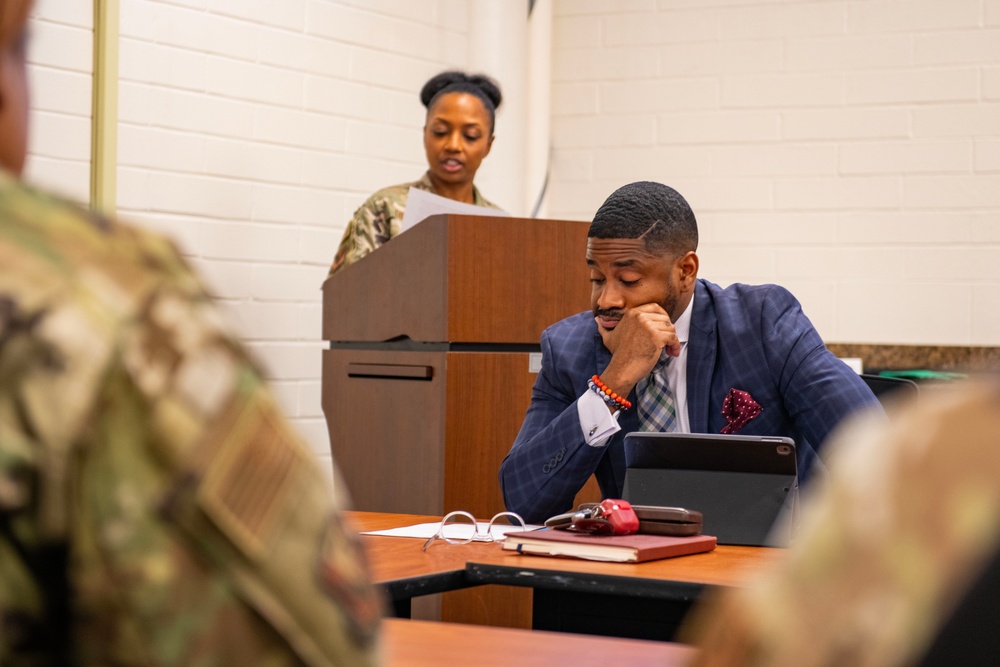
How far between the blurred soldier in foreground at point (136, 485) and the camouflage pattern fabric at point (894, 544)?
178 millimetres

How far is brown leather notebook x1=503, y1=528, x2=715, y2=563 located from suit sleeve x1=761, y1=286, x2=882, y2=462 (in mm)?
614

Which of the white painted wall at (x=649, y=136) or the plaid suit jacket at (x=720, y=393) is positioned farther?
the white painted wall at (x=649, y=136)

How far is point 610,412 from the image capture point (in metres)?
2.39

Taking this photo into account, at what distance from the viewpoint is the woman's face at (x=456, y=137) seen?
13.2 feet

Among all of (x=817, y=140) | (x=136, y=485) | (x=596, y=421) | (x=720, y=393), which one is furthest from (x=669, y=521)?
(x=817, y=140)

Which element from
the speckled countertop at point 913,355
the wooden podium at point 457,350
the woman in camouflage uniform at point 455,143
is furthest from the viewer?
the speckled countertop at point 913,355

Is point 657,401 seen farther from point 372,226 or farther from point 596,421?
point 372,226

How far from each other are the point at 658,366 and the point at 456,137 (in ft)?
5.69

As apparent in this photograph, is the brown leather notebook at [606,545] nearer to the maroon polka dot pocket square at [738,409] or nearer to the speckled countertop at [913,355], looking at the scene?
the maroon polka dot pocket square at [738,409]

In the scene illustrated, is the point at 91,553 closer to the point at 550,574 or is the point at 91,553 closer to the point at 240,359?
the point at 240,359

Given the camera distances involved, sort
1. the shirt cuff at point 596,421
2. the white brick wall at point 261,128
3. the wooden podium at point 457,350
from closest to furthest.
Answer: the shirt cuff at point 596,421 → the wooden podium at point 457,350 → the white brick wall at point 261,128

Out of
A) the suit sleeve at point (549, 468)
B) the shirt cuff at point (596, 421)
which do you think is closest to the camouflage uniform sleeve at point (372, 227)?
the suit sleeve at point (549, 468)

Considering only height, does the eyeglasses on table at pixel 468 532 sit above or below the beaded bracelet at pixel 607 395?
below

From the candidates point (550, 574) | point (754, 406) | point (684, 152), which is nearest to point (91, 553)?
point (550, 574)
